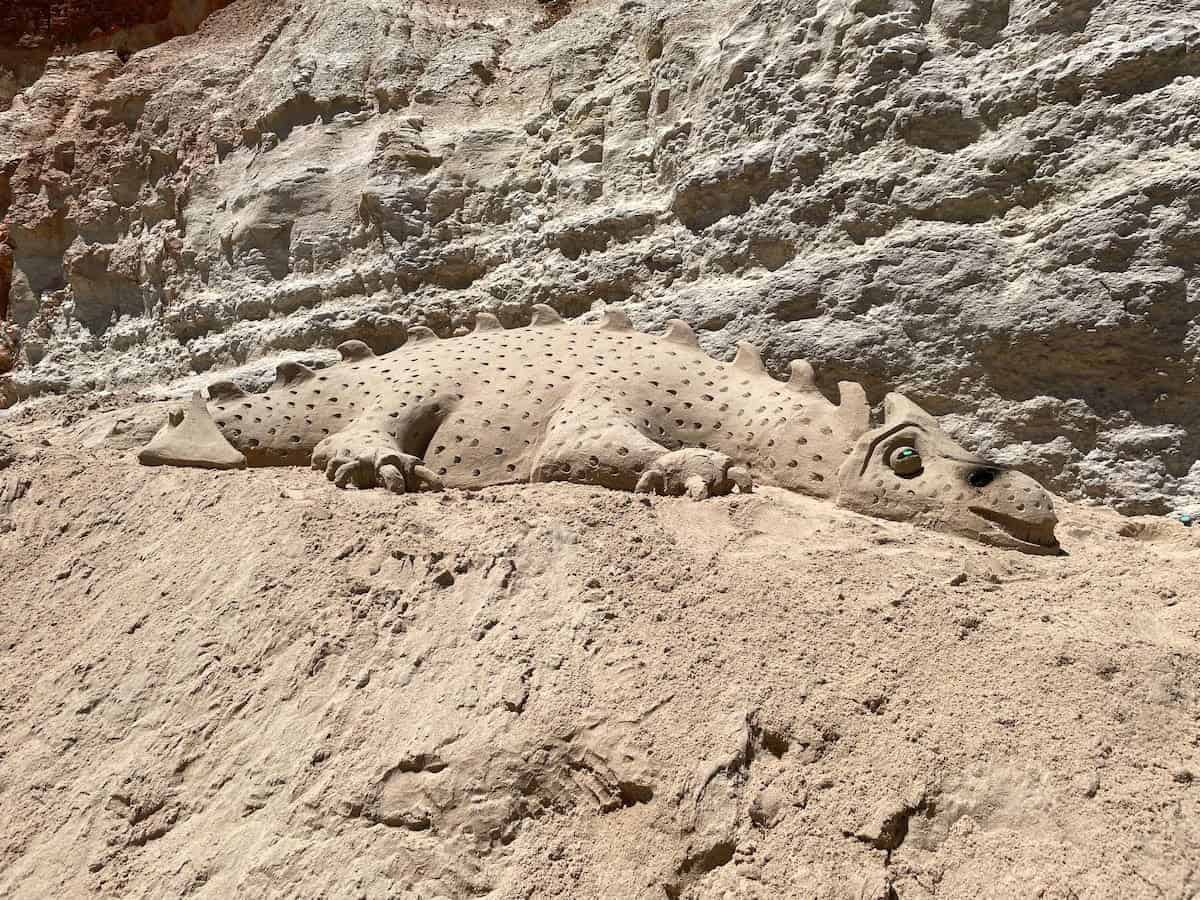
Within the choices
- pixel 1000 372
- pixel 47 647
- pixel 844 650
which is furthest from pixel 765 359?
pixel 47 647

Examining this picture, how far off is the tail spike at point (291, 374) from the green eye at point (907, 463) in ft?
9.30

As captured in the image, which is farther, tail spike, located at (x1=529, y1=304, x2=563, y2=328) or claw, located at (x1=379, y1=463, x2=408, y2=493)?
tail spike, located at (x1=529, y1=304, x2=563, y2=328)

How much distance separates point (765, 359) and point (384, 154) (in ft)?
11.2

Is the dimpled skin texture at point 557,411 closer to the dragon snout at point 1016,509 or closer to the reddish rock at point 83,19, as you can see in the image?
the dragon snout at point 1016,509

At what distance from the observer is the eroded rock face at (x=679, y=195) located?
168 inches

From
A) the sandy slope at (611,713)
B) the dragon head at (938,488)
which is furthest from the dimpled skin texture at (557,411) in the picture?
the sandy slope at (611,713)

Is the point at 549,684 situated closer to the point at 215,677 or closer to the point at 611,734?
the point at 611,734

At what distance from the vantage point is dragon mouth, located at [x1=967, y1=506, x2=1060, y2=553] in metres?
3.38

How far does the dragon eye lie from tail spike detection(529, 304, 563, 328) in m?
2.15

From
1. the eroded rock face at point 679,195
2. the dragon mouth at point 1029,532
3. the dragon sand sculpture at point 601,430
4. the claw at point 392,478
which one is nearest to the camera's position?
the dragon mouth at point 1029,532

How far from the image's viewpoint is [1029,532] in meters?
3.40

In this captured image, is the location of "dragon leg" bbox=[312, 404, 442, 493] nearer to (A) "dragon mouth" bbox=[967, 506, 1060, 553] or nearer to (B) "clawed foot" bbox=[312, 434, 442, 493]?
(B) "clawed foot" bbox=[312, 434, 442, 493]

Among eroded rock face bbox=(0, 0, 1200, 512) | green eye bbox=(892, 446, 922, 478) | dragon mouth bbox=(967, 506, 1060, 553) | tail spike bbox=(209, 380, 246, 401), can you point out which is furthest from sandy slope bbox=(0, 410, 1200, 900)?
tail spike bbox=(209, 380, 246, 401)

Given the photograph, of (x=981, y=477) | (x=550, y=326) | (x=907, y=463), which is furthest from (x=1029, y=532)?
(x=550, y=326)
